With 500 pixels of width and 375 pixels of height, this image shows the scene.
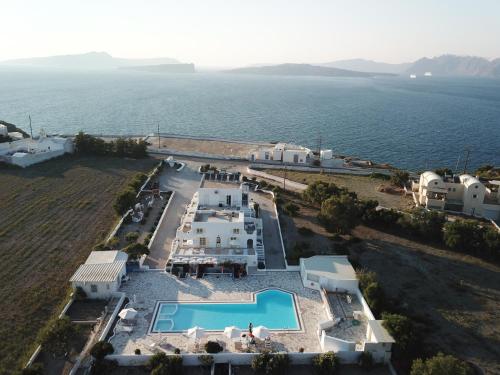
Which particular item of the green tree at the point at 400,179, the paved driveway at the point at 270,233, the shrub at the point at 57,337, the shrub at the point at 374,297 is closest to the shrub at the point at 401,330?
the shrub at the point at 374,297

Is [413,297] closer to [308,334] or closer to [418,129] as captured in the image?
[308,334]

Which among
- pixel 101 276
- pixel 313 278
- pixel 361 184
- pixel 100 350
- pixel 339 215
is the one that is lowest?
pixel 361 184

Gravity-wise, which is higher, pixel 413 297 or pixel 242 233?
pixel 242 233

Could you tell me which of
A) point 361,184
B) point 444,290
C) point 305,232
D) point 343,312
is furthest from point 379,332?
point 361,184

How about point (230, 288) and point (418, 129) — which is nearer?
point (230, 288)

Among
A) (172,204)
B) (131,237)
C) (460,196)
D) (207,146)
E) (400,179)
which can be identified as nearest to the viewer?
(131,237)

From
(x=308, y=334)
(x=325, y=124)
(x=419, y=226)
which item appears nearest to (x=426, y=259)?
(x=419, y=226)

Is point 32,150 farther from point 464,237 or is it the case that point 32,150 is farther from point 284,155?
point 464,237
